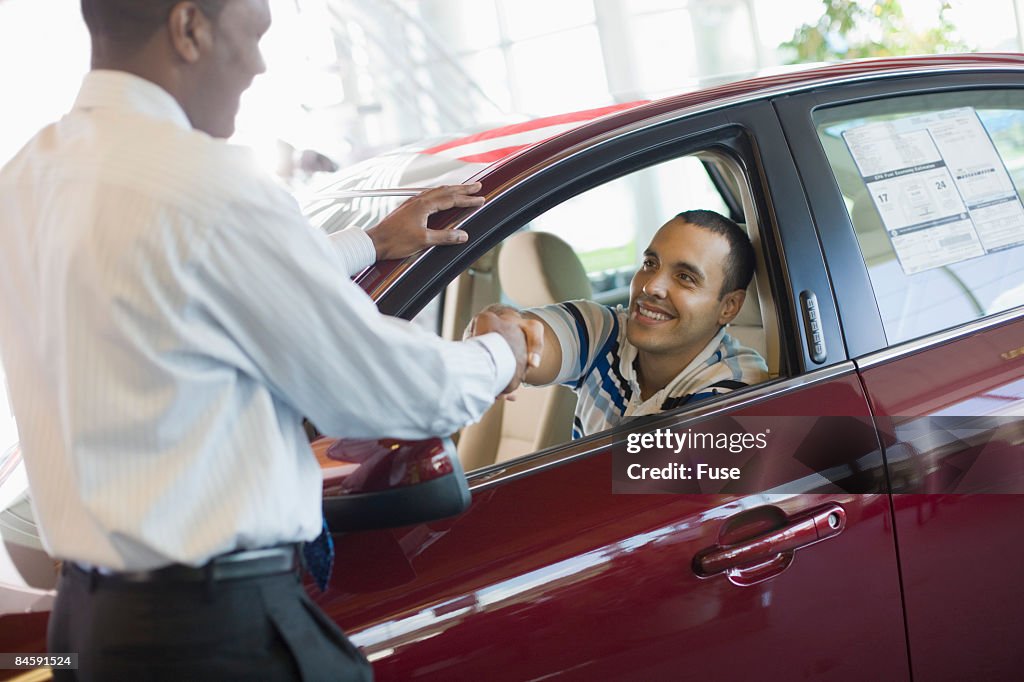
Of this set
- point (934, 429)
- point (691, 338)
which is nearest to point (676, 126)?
point (691, 338)

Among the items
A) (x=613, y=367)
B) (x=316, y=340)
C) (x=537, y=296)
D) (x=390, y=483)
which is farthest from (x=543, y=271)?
(x=316, y=340)

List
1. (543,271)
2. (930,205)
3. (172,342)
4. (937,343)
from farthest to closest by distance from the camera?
(543,271)
(930,205)
(937,343)
(172,342)

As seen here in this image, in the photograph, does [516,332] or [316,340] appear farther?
[516,332]

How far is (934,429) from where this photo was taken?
1.64 metres

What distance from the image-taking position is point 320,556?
1.26 meters

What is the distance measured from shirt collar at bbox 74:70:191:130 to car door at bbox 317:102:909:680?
46cm

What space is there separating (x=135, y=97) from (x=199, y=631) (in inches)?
23.9

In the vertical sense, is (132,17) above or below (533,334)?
above

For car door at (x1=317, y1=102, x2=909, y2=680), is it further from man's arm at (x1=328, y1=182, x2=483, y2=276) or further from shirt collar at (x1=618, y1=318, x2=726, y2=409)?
shirt collar at (x1=618, y1=318, x2=726, y2=409)

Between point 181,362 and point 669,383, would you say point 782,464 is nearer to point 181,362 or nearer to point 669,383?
point 669,383

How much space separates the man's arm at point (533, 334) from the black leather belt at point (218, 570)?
1.72 ft

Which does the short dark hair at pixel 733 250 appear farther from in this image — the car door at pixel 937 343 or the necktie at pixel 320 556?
the necktie at pixel 320 556

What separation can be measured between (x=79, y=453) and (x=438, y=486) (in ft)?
1.36

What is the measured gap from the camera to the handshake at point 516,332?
1.46m
